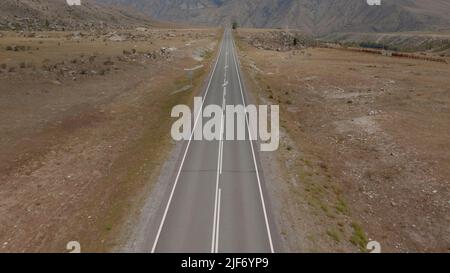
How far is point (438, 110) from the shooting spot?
45.4 metres

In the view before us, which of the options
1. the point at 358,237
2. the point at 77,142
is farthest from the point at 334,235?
the point at 77,142

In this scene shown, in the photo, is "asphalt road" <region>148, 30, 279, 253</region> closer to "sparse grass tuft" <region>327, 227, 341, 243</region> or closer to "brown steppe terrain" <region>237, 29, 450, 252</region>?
"brown steppe terrain" <region>237, 29, 450, 252</region>

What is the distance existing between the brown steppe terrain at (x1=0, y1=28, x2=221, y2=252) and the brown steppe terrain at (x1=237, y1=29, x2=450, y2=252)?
37.2 feet

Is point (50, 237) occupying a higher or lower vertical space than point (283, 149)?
lower

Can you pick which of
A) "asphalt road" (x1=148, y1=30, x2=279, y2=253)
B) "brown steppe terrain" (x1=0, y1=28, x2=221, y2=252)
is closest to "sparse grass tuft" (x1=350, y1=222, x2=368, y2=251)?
"asphalt road" (x1=148, y1=30, x2=279, y2=253)

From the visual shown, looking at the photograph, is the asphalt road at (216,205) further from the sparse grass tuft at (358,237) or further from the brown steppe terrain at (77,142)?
the sparse grass tuft at (358,237)

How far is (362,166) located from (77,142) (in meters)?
28.2

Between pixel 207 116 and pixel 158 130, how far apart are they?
19.8 feet

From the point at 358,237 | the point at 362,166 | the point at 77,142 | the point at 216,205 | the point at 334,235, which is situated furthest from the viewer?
the point at 77,142

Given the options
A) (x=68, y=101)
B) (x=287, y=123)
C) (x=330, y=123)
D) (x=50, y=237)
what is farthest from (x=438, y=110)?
(x=68, y=101)

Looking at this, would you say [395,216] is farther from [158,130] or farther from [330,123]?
[158,130]

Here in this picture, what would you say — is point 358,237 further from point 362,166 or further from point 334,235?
point 362,166

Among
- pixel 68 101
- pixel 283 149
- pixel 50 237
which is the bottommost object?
pixel 50 237

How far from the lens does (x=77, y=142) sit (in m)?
35.9
